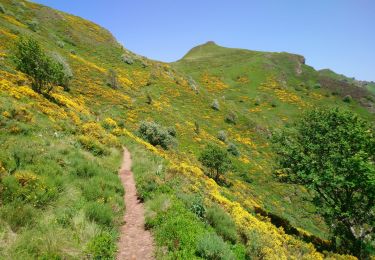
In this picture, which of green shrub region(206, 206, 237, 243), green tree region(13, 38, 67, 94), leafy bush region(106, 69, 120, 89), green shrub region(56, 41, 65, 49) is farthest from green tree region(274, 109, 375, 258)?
green shrub region(56, 41, 65, 49)

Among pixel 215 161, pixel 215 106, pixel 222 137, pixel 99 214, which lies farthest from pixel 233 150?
pixel 99 214

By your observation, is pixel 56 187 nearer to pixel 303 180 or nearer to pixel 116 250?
pixel 116 250

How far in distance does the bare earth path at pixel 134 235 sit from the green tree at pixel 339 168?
1230 cm

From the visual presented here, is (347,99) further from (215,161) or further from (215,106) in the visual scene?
(215,161)

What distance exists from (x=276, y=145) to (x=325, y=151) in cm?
362

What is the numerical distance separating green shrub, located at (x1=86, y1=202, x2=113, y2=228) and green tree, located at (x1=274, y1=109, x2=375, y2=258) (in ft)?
46.7

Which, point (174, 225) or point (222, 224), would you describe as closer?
point (174, 225)

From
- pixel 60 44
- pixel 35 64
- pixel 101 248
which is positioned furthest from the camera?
pixel 60 44

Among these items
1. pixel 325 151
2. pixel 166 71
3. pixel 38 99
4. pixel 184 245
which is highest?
pixel 166 71

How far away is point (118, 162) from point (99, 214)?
906 cm

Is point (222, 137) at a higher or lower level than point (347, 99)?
lower

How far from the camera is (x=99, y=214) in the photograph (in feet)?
32.5

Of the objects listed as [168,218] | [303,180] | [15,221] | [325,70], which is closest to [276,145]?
[303,180]

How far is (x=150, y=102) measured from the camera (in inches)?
1751
